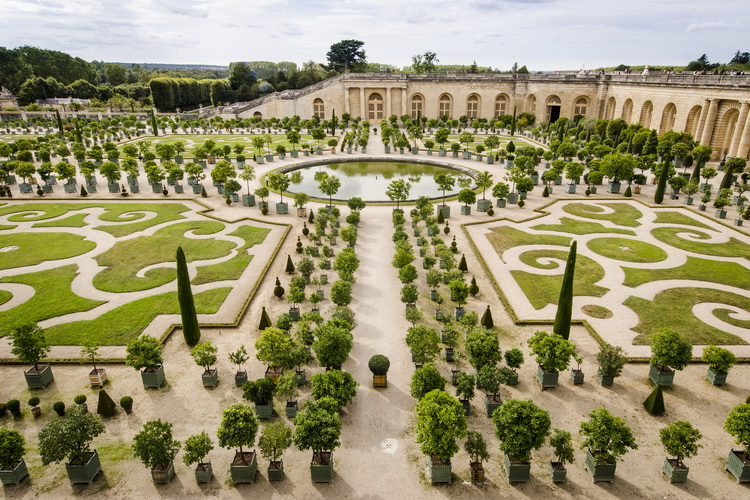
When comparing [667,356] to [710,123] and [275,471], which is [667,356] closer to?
[275,471]

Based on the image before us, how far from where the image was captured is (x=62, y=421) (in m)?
17.5

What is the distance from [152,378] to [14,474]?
6.08 metres

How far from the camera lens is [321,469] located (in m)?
17.3

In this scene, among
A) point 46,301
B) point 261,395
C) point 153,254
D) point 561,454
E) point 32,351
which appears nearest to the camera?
point 561,454

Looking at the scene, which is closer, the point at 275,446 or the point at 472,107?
the point at 275,446

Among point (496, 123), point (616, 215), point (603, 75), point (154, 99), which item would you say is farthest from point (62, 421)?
point (154, 99)

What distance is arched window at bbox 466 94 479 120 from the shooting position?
354ft

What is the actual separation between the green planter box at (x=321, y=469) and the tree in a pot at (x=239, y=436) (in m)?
2.26

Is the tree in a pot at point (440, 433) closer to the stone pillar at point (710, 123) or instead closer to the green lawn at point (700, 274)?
the green lawn at point (700, 274)

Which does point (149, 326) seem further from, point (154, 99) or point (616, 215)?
point (154, 99)

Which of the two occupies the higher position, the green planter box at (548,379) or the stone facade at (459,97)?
the stone facade at (459,97)

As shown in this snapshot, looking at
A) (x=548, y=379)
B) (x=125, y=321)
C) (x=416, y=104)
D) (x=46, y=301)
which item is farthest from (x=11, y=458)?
(x=416, y=104)

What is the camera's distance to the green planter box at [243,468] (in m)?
17.2

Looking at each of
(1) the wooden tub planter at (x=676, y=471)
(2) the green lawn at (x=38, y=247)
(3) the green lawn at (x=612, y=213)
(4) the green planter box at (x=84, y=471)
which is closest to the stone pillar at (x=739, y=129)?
(3) the green lawn at (x=612, y=213)
